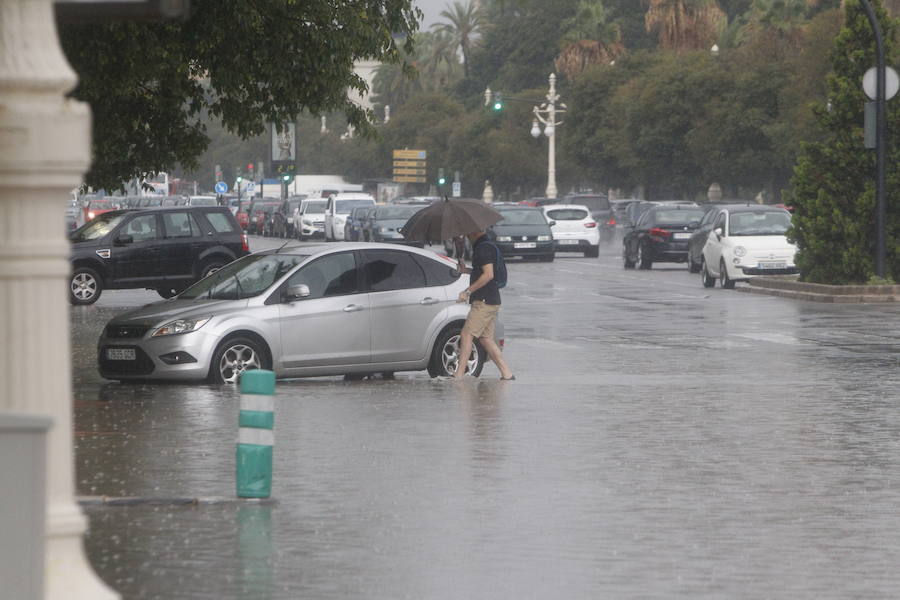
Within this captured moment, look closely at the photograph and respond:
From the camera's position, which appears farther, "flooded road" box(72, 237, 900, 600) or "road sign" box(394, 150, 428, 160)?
"road sign" box(394, 150, 428, 160)

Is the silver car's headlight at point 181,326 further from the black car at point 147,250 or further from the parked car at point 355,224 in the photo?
the parked car at point 355,224

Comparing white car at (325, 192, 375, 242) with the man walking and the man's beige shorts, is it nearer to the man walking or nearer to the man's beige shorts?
the man walking

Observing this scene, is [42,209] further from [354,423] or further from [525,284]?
[525,284]

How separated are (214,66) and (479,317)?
395 cm

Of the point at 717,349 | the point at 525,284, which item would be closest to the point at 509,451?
the point at 717,349

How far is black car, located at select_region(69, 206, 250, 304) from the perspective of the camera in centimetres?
3472

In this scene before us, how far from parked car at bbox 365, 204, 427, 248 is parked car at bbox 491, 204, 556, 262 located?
19.1 feet

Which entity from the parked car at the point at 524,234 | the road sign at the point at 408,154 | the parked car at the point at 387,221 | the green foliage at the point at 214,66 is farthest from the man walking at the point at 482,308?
the road sign at the point at 408,154

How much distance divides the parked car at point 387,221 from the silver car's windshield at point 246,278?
122ft

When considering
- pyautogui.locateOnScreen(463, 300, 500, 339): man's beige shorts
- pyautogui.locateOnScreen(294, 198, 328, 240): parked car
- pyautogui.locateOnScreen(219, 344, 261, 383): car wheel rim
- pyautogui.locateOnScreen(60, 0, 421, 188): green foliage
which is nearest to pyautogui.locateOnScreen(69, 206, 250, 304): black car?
pyautogui.locateOnScreen(60, 0, 421, 188): green foliage

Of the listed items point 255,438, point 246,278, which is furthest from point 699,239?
point 255,438

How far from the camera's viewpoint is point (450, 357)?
19922 mm

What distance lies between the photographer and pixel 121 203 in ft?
258

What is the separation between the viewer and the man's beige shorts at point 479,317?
747 inches
